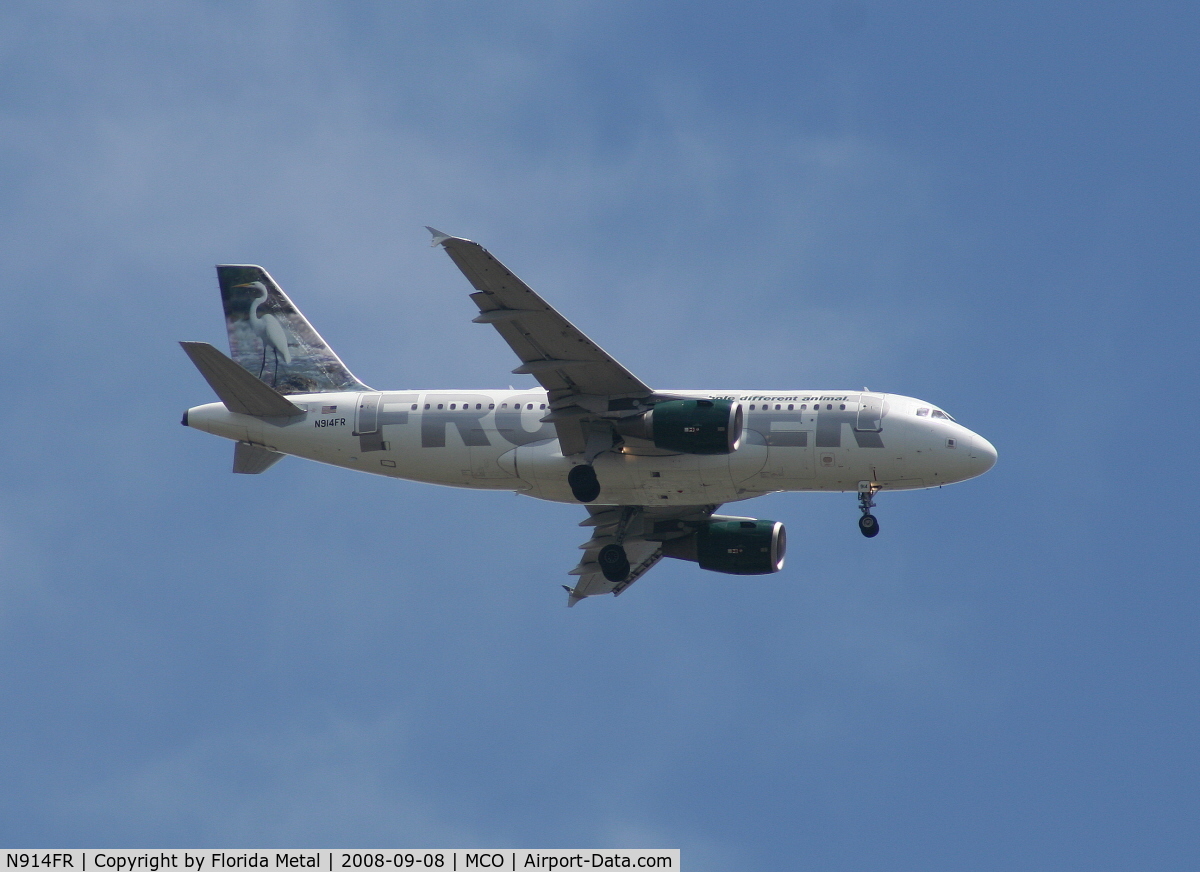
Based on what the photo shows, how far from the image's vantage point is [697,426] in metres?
52.5

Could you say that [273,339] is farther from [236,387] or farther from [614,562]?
[614,562]

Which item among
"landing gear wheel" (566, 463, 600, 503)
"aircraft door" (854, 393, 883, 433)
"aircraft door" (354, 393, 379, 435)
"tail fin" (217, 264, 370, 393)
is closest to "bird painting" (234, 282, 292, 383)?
"tail fin" (217, 264, 370, 393)

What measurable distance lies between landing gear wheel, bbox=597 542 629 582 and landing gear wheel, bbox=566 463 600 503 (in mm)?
4899

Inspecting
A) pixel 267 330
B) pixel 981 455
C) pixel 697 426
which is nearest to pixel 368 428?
pixel 267 330

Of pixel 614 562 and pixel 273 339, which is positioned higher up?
pixel 273 339

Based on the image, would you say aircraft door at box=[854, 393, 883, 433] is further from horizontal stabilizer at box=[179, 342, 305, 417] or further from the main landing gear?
horizontal stabilizer at box=[179, 342, 305, 417]

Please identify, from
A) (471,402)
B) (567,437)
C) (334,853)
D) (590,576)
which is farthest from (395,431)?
(334,853)

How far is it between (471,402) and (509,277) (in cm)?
734

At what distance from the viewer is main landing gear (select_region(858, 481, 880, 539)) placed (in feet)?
177

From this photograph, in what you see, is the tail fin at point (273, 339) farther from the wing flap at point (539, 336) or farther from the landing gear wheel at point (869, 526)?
the landing gear wheel at point (869, 526)

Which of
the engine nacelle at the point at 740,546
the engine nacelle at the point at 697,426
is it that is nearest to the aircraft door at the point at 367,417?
the engine nacelle at the point at 697,426

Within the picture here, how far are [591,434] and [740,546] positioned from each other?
8626mm

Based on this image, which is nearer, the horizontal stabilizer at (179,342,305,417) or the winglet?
the winglet

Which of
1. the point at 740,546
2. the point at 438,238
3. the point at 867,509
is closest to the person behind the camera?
the point at 438,238
